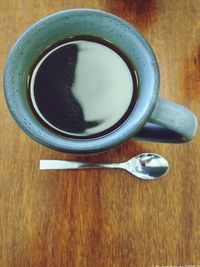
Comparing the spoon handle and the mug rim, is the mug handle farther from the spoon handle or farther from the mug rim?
the spoon handle

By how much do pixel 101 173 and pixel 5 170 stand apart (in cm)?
15

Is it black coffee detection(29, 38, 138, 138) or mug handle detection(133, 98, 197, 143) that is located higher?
black coffee detection(29, 38, 138, 138)

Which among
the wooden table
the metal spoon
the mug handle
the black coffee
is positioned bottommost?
the wooden table

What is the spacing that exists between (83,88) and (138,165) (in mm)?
152

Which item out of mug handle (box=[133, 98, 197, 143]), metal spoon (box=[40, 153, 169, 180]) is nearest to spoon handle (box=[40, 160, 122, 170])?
metal spoon (box=[40, 153, 169, 180])

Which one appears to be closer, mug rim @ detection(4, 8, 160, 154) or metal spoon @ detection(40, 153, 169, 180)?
mug rim @ detection(4, 8, 160, 154)

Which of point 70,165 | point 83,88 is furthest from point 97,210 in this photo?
point 83,88

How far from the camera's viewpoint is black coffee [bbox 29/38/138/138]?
592 millimetres

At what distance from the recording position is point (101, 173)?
64cm

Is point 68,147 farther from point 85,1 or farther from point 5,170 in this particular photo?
point 85,1

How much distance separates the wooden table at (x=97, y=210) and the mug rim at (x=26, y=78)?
0.11m

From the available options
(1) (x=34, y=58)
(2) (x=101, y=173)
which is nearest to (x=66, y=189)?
(2) (x=101, y=173)

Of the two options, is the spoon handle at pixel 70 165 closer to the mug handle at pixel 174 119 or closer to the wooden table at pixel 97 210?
the wooden table at pixel 97 210

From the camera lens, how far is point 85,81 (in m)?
0.61
